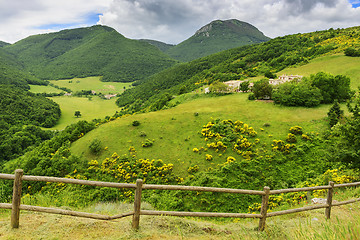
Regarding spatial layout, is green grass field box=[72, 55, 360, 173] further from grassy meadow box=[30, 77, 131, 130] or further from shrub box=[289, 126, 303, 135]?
grassy meadow box=[30, 77, 131, 130]

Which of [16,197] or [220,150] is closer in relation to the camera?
[16,197]

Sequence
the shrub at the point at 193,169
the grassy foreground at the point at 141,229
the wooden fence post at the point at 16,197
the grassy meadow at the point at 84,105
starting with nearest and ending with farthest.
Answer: the wooden fence post at the point at 16,197, the grassy foreground at the point at 141,229, the shrub at the point at 193,169, the grassy meadow at the point at 84,105

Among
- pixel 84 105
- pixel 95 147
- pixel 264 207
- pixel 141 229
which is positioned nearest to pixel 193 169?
pixel 95 147

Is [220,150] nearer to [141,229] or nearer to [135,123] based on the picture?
[135,123]

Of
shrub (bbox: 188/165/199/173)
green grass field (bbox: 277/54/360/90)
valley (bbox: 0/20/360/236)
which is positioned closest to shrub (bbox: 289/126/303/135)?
valley (bbox: 0/20/360/236)

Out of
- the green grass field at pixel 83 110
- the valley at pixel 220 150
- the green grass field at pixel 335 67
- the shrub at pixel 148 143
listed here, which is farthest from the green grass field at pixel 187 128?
the green grass field at pixel 83 110

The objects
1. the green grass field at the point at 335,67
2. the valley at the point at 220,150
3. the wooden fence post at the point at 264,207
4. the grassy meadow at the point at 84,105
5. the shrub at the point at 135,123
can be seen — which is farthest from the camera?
the grassy meadow at the point at 84,105

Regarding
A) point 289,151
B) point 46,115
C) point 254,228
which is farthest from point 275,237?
point 46,115

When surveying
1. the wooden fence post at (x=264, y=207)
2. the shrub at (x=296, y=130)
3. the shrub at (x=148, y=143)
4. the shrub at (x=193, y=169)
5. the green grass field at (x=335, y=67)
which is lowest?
the shrub at (x=193, y=169)

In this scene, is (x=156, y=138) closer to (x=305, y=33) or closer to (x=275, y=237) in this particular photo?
(x=275, y=237)

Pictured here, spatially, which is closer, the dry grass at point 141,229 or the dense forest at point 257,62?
the dry grass at point 141,229

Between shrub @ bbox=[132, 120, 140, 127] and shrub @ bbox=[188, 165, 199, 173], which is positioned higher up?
shrub @ bbox=[132, 120, 140, 127]

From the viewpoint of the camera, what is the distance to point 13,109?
299ft

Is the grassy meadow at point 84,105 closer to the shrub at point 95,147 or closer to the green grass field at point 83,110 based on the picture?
the green grass field at point 83,110
